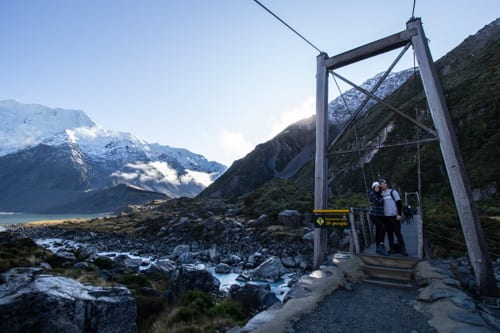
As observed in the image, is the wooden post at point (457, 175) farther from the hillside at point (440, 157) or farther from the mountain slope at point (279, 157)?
the mountain slope at point (279, 157)

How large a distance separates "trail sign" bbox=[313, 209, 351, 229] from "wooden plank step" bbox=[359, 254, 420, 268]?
3.43 ft

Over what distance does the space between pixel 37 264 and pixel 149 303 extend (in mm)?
8105

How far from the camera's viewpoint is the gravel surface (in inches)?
156

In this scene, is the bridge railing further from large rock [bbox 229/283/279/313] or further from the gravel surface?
large rock [bbox 229/283/279/313]

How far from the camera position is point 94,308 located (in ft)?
18.6

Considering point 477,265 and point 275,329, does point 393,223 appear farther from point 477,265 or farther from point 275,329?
point 275,329

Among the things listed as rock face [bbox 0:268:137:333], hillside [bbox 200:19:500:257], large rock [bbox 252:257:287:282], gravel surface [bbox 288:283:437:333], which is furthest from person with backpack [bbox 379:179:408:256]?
large rock [bbox 252:257:287:282]

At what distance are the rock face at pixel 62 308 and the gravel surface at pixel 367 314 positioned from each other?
173 inches

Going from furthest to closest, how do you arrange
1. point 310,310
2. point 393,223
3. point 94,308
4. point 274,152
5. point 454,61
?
point 274,152 < point 454,61 < point 393,223 < point 94,308 < point 310,310

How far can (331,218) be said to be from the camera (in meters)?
7.45

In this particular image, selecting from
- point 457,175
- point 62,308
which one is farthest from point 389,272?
point 62,308

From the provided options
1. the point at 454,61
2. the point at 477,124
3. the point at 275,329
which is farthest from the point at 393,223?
the point at 454,61

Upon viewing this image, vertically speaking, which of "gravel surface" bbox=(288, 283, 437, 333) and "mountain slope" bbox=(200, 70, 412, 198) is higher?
"mountain slope" bbox=(200, 70, 412, 198)

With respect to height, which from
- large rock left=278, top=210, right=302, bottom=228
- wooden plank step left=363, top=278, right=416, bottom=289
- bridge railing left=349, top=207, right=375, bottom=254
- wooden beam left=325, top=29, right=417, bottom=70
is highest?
wooden beam left=325, top=29, right=417, bottom=70
